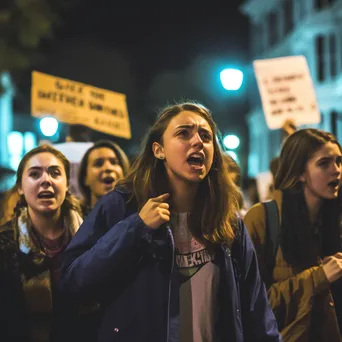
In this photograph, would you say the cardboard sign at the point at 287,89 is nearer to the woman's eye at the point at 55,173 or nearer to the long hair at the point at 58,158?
the long hair at the point at 58,158

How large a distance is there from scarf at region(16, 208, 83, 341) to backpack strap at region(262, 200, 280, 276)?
127cm

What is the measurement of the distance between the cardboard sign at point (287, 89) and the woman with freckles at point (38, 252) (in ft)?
12.9

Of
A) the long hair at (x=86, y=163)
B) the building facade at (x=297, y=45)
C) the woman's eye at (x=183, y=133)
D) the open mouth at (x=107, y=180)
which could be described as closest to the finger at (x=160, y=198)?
the woman's eye at (x=183, y=133)

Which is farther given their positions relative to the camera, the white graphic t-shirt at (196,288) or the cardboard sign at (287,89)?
the cardboard sign at (287,89)

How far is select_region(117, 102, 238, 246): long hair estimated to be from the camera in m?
3.06

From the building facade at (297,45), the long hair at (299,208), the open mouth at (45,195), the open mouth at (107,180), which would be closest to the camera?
the long hair at (299,208)

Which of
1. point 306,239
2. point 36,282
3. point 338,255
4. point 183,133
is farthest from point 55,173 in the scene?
point 338,255

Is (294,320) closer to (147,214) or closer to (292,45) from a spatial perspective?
(147,214)

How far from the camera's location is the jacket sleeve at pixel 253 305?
2.99 metres

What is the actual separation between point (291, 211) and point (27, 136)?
50.7 m

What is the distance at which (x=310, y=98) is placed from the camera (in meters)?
7.59

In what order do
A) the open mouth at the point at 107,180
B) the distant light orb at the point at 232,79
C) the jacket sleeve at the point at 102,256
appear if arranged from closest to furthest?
the jacket sleeve at the point at 102,256, the open mouth at the point at 107,180, the distant light orb at the point at 232,79

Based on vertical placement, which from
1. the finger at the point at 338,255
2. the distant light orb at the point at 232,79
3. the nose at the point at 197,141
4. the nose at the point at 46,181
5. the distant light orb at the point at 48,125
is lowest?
the finger at the point at 338,255

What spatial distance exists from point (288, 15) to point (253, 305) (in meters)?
34.5
